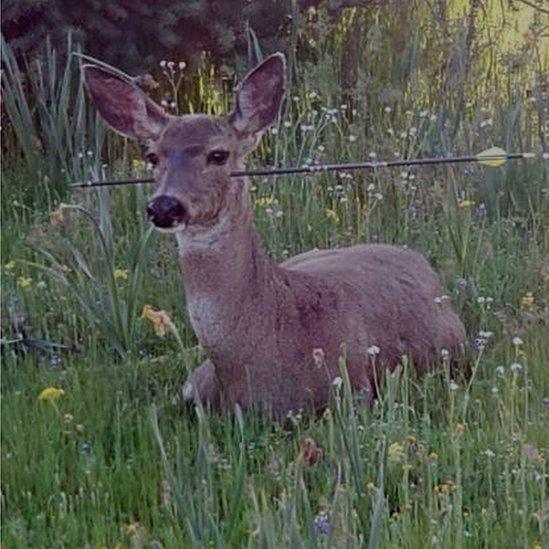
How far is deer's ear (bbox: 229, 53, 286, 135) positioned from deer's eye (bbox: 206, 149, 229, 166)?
0.70 feet

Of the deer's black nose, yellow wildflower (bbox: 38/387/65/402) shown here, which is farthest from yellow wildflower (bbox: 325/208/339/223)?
yellow wildflower (bbox: 38/387/65/402)

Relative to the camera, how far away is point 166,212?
4.38 meters

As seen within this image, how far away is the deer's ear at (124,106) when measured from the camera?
16.1 feet

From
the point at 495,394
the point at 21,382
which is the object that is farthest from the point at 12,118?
the point at 495,394

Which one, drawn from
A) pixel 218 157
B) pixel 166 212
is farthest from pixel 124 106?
pixel 166 212

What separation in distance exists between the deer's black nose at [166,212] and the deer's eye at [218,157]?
0.26m

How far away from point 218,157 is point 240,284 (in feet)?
1.24

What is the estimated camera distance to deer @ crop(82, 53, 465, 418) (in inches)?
181

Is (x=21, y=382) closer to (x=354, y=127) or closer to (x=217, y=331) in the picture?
(x=217, y=331)

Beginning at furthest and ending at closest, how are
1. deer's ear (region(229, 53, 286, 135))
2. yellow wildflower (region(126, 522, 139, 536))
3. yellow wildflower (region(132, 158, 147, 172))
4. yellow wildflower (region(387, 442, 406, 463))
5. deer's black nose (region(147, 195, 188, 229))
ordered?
yellow wildflower (region(132, 158, 147, 172)), deer's ear (region(229, 53, 286, 135)), deer's black nose (region(147, 195, 188, 229)), yellow wildflower (region(387, 442, 406, 463)), yellow wildflower (region(126, 522, 139, 536))

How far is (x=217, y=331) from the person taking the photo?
467cm

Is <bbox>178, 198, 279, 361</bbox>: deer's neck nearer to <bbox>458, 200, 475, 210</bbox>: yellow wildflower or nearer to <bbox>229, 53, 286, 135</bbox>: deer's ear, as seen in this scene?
<bbox>229, 53, 286, 135</bbox>: deer's ear

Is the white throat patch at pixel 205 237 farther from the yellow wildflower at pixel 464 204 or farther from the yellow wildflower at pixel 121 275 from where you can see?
the yellow wildflower at pixel 464 204

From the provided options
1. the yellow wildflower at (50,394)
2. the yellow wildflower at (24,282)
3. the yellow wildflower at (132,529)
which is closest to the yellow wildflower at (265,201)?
the yellow wildflower at (24,282)
